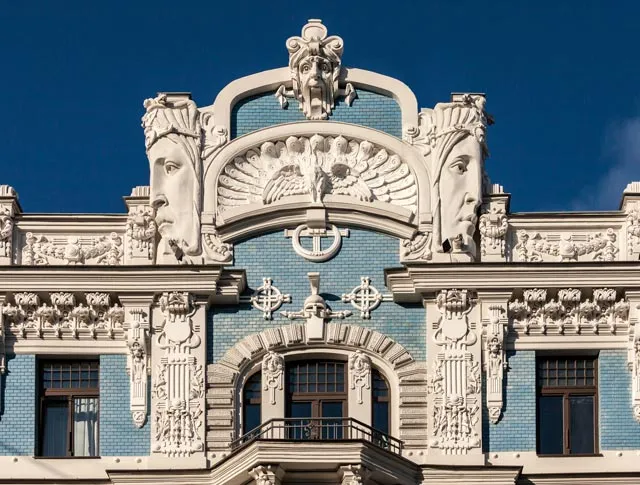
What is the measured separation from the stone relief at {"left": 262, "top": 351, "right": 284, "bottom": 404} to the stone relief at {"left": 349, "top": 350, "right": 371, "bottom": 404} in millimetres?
1131

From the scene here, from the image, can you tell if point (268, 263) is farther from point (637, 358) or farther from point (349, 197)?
point (637, 358)

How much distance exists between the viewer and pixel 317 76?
47.4 m

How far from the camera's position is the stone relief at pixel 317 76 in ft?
156

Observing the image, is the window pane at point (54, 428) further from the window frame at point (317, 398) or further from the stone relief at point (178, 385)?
the window frame at point (317, 398)

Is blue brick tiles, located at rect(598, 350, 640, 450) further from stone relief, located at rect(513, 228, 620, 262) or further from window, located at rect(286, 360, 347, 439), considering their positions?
window, located at rect(286, 360, 347, 439)

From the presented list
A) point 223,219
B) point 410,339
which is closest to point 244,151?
point 223,219

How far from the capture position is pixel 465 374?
150ft

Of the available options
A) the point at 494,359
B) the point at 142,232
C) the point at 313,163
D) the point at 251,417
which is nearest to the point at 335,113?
the point at 313,163

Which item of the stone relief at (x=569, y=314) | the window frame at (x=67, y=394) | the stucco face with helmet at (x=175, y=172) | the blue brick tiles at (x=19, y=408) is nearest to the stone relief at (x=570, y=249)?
the stone relief at (x=569, y=314)

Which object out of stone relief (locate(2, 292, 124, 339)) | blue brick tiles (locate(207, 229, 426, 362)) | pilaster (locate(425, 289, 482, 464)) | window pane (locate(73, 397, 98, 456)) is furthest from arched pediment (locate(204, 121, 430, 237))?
window pane (locate(73, 397, 98, 456))

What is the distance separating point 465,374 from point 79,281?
6.43 metres

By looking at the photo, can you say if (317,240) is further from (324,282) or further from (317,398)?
(317,398)

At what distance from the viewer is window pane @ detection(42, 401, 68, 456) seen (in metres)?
45.9

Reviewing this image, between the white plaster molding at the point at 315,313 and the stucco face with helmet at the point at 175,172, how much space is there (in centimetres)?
198
